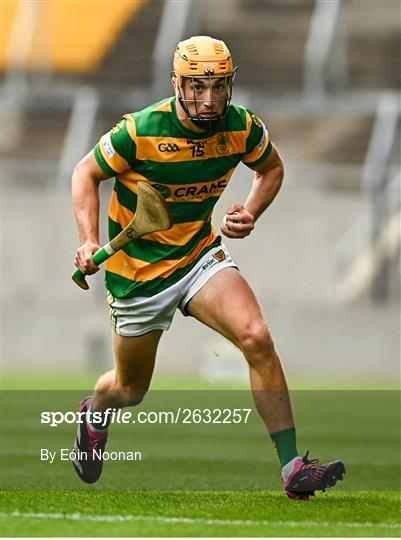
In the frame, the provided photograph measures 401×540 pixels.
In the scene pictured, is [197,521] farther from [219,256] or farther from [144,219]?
[219,256]

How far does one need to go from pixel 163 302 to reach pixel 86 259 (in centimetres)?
64

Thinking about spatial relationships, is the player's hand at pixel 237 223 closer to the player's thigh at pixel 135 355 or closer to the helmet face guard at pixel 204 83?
the helmet face guard at pixel 204 83

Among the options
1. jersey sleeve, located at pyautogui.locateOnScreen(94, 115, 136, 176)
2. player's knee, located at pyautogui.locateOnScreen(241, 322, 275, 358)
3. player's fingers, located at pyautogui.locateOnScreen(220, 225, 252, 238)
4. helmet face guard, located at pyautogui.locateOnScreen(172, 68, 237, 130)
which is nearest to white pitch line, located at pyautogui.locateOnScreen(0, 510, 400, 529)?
player's knee, located at pyautogui.locateOnScreen(241, 322, 275, 358)

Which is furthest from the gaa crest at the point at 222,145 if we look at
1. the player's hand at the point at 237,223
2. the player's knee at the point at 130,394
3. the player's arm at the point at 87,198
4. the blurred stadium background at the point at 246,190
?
the blurred stadium background at the point at 246,190

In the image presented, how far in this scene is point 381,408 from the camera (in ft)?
37.7

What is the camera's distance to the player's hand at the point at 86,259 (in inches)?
209

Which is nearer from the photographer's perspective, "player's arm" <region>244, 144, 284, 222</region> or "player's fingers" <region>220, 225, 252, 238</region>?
"player's fingers" <region>220, 225, 252, 238</region>

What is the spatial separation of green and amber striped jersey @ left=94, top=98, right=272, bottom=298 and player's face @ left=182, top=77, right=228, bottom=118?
0.52 ft

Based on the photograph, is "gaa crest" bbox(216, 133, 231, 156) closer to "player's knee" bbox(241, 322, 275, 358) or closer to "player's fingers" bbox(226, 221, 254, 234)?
"player's fingers" bbox(226, 221, 254, 234)

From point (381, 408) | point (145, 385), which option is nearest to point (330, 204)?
point (381, 408)

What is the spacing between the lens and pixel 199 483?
617cm

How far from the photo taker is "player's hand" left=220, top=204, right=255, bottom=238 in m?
5.68

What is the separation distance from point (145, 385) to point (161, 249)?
2.19ft

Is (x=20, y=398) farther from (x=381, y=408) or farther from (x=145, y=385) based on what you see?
(x=145, y=385)
